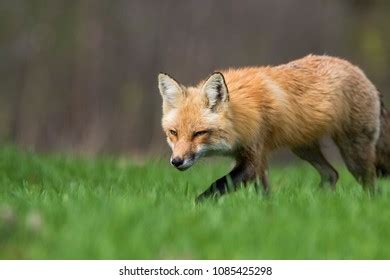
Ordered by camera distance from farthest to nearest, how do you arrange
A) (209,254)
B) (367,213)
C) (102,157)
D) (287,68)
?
(102,157) < (287,68) < (367,213) < (209,254)

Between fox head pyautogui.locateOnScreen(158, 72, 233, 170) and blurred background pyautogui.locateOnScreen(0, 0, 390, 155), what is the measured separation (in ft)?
29.7

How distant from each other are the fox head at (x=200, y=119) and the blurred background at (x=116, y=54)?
29.7 feet

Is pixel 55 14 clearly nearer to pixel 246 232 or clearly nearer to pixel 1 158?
pixel 1 158

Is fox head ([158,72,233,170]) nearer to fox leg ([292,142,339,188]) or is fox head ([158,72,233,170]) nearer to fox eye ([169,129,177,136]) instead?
fox eye ([169,129,177,136])

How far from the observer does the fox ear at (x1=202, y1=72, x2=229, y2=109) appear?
686cm

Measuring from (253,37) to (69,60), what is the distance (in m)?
4.05

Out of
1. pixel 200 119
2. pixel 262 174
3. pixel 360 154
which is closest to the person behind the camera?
pixel 200 119

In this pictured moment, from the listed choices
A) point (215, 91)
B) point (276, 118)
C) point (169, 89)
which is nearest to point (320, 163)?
point (276, 118)

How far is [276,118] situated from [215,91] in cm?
83

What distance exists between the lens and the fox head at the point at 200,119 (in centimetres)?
675

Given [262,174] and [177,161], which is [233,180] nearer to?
[262,174]

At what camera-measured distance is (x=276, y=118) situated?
7.44m

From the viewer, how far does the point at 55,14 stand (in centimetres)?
1675

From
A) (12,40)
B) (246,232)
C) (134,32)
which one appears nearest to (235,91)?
(246,232)
